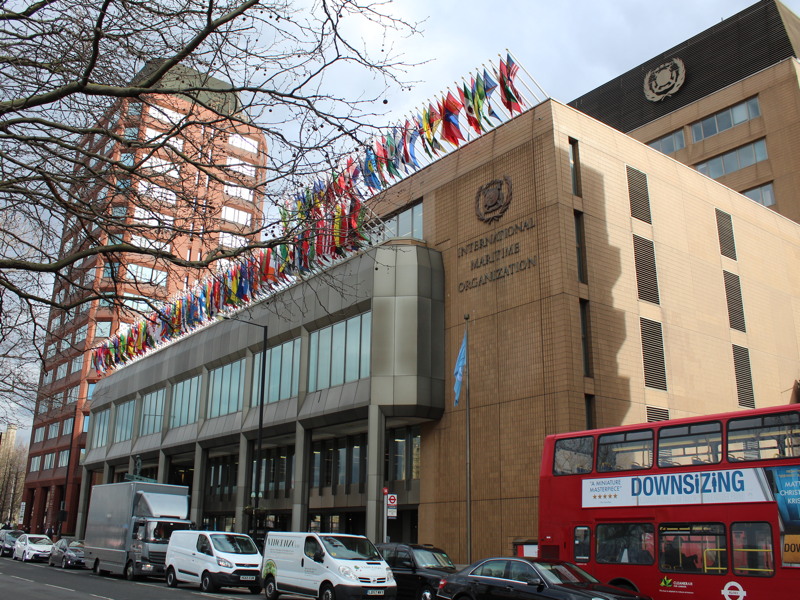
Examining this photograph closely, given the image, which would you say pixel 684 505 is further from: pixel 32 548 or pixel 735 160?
pixel 735 160

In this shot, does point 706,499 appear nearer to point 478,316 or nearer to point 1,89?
point 1,89

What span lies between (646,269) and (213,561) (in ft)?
67.1

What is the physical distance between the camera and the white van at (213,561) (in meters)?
22.1

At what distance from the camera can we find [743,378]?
108 ft

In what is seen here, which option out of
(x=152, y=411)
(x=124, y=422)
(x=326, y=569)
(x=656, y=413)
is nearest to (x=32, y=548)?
(x=152, y=411)

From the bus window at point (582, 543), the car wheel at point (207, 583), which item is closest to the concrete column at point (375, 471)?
the car wheel at point (207, 583)

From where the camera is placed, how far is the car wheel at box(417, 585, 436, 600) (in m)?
18.5

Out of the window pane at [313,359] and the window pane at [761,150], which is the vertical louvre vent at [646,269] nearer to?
the window pane at [313,359]

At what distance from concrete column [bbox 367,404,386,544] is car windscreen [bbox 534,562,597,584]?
56.4 feet

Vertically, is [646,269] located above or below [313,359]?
above

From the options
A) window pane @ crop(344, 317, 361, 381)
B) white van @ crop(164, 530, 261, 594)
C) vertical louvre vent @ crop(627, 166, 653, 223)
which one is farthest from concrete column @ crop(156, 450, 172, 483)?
vertical louvre vent @ crop(627, 166, 653, 223)

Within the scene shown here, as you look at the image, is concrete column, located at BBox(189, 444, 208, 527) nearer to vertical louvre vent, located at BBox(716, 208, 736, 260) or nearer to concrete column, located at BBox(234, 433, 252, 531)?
concrete column, located at BBox(234, 433, 252, 531)

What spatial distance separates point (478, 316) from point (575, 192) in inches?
253

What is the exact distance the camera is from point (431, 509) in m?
30.2
